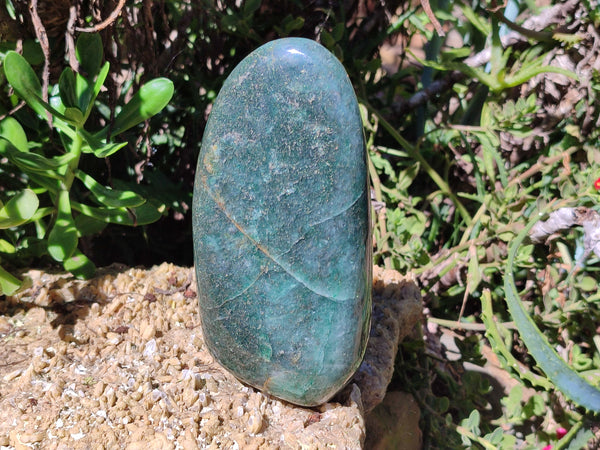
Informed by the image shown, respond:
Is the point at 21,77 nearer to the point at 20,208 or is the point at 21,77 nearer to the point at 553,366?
the point at 20,208

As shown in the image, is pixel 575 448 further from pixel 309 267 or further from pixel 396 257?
pixel 309 267

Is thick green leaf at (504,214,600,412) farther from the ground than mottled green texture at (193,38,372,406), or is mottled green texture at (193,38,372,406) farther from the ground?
mottled green texture at (193,38,372,406)

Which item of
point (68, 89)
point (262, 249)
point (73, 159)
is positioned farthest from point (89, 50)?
point (262, 249)

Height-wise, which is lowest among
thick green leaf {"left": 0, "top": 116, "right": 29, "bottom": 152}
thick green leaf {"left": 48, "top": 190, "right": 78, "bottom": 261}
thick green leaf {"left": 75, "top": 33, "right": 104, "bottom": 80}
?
thick green leaf {"left": 48, "top": 190, "right": 78, "bottom": 261}

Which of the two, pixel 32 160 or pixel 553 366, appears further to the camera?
pixel 553 366

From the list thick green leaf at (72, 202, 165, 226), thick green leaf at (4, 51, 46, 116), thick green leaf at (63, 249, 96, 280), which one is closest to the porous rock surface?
thick green leaf at (63, 249, 96, 280)

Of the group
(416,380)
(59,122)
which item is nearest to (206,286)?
(59,122)

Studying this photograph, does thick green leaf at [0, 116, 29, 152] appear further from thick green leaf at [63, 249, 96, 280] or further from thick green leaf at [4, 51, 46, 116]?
thick green leaf at [63, 249, 96, 280]
